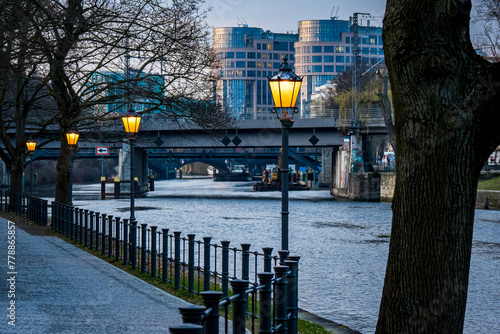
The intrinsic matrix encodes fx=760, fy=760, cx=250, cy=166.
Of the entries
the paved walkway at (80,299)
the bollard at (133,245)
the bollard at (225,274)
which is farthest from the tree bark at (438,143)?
the bollard at (133,245)

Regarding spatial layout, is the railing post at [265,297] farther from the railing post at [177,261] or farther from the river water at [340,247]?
the railing post at [177,261]

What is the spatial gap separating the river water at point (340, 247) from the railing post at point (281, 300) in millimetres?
3617

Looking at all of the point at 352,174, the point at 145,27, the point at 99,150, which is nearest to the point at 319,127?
the point at 352,174

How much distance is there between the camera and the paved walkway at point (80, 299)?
9.02 m

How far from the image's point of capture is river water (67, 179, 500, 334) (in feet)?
43.8

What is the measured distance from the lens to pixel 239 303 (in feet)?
19.7

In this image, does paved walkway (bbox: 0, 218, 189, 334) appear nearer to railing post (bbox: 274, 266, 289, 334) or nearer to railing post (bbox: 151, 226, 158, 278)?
railing post (bbox: 151, 226, 158, 278)

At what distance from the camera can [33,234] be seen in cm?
2291

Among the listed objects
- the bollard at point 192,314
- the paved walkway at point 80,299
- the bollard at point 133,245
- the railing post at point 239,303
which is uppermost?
the bollard at point 192,314

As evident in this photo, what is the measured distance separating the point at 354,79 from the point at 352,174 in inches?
344

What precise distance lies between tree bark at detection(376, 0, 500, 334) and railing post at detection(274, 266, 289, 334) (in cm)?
122

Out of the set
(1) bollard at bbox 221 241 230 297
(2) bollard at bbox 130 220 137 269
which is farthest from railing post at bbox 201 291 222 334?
(2) bollard at bbox 130 220 137 269

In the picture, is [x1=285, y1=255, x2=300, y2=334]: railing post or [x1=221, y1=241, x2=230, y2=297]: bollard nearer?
[x1=285, y1=255, x2=300, y2=334]: railing post

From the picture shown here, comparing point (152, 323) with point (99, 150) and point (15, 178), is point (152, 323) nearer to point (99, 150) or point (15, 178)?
point (15, 178)
